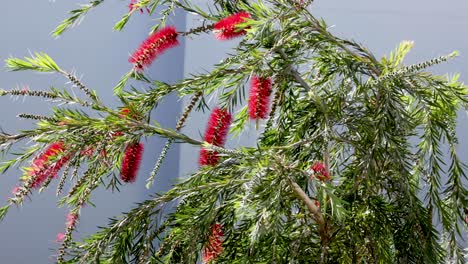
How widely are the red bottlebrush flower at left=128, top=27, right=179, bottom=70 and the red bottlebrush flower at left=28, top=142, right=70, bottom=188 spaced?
0.45ft

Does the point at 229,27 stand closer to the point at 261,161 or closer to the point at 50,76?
the point at 261,161

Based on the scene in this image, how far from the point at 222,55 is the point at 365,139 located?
2.51 metres

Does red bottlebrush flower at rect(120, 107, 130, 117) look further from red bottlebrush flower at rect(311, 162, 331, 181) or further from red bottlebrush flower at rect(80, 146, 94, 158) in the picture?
red bottlebrush flower at rect(311, 162, 331, 181)

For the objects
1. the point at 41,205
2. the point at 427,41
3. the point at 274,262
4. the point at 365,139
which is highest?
the point at 427,41

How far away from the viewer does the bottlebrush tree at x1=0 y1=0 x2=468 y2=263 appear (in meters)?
0.78

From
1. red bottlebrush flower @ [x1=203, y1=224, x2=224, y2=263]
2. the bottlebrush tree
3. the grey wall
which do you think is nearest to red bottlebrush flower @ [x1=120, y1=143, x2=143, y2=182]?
the bottlebrush tree

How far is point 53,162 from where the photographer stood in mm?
753

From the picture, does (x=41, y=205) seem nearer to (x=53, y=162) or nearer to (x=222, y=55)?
(x=222, y=55)

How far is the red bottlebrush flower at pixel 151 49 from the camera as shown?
87 cm

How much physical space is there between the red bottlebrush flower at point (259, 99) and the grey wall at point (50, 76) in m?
2.34

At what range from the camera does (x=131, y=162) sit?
2.69 ft

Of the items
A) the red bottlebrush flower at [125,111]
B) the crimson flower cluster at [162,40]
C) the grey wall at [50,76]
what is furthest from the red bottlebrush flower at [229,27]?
the grey wall at [50,76]

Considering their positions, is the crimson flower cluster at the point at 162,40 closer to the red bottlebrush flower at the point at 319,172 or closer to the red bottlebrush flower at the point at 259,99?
the red bottlebrush flower at the point at 259,99

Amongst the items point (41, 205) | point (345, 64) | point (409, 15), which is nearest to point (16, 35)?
point (41, 205)
